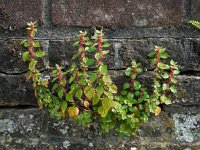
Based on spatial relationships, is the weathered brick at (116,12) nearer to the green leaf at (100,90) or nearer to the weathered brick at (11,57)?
the weathered brick at (11,57)

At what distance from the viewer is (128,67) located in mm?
1640

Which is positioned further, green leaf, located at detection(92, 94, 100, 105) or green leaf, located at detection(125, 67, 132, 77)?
green leaf, located at detection(125, 67, 132, 77)

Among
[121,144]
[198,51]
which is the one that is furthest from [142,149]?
A: [198,51]

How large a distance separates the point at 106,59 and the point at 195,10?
1.40 feet

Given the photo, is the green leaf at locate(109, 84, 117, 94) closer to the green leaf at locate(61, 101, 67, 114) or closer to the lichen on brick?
the green leaf at locate(61, 101, 67, 114)

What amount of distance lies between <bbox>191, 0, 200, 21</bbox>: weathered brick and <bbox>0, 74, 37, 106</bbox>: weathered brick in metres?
0.75

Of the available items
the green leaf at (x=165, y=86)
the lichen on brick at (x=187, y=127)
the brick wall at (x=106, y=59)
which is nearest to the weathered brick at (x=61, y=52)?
the brick wall at (x=106, y=59)

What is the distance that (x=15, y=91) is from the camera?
64.7 inches

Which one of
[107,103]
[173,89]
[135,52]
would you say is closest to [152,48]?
[135,52]

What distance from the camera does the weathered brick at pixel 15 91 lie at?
164 cm

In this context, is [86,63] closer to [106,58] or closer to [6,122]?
[106,58]

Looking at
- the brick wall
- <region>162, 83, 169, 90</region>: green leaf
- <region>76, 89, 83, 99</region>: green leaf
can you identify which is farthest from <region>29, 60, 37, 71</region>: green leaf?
<region>162, 83, 169, 90</region>: green leaf

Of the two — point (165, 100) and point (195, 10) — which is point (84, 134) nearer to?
point (165, 100)

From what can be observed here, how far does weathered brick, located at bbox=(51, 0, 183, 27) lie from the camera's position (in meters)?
1.64
